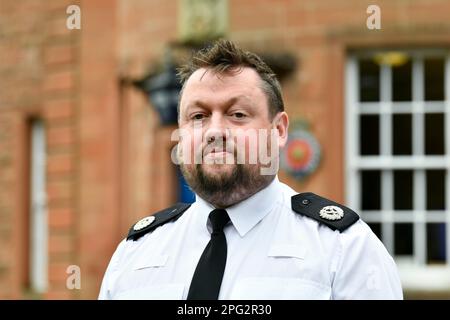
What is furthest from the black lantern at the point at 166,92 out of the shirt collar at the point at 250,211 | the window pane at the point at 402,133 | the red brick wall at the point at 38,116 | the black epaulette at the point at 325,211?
the shirt collar at the point at 250,211

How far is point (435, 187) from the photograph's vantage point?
8086 mm

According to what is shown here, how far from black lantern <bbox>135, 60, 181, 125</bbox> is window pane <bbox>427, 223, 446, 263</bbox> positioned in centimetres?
225

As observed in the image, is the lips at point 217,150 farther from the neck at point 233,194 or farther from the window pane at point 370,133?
the window pane at point 370,133

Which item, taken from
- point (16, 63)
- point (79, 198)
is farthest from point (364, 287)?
point (16, 63)

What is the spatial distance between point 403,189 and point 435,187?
0.83 ft

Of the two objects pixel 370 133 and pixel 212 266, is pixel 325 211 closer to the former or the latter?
pixel 212 266

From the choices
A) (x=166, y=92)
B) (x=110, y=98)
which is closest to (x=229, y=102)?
(x=166, y=92)

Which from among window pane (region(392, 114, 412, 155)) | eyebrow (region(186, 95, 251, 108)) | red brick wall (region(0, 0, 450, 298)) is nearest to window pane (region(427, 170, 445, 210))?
window pane (region(392, 114, 412, 155))

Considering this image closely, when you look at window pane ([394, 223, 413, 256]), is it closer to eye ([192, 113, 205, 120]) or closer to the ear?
the ear

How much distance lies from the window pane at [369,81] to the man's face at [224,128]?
223 inches

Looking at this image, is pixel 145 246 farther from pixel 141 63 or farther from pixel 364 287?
pixel 141 63

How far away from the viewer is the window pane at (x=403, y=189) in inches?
319

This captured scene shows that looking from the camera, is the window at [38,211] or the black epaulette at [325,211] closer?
the black epaulette at [325,211]

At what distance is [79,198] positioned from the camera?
9.27 metres
